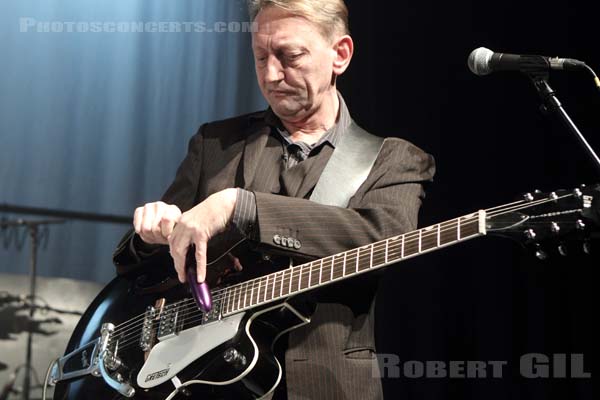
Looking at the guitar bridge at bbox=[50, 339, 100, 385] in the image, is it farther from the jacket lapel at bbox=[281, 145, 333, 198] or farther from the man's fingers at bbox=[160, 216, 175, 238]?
the jacket lapel at bbox=[281, 145, 333, 198]

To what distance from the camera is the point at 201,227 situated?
5.28 ft

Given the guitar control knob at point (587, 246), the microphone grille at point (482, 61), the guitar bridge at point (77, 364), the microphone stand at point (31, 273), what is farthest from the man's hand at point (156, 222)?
the microphone stand at point (31, 273)

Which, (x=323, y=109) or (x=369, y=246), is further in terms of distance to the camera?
(x=323, y=109)

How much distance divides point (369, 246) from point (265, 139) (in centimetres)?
46

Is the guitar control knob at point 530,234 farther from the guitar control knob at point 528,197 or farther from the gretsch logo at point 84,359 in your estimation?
the gretsch logo at point 84,359

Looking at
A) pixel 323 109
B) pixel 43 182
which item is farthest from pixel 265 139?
pixel 43 182

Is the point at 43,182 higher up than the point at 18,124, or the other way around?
the point at 18,124

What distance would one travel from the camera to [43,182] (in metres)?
3.03

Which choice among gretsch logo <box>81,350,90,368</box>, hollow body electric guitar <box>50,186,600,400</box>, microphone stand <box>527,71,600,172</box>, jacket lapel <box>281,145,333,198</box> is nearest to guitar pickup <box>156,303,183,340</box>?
hollow body electric guitar <box>50,186,600,400</box>

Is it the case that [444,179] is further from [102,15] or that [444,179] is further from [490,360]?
[102,15]

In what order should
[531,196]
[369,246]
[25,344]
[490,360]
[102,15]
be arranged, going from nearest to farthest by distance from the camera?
[531,196]
[369,246]
[490,360]
[25,344]
[102,15]

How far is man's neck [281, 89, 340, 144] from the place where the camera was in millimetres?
1952

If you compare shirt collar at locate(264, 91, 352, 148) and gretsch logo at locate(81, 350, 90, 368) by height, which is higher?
shirt collar at locate(264, 91, 352, 148)

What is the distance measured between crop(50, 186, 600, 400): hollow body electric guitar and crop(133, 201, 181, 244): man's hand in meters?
0.15
